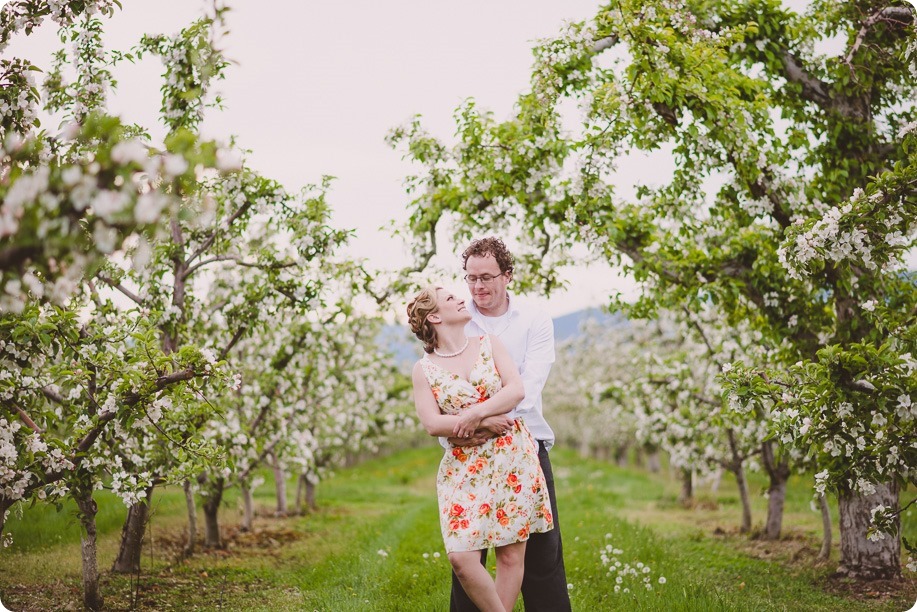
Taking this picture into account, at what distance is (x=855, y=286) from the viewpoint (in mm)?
7828

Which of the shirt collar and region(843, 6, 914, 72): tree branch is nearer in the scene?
the shirt collar

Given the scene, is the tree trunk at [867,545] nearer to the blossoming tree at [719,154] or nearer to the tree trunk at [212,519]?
the blossoming tree at [719,154]

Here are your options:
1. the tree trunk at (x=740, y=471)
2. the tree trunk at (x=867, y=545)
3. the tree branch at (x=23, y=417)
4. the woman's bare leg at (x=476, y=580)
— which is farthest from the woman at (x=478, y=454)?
the tree trunk at (x=740, y=471)

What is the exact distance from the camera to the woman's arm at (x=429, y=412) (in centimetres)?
451

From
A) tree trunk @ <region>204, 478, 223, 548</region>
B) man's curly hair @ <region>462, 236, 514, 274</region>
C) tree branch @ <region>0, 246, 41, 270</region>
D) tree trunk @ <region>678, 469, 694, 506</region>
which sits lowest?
tree trunk @ <region>678, 469, 694, 506</region>

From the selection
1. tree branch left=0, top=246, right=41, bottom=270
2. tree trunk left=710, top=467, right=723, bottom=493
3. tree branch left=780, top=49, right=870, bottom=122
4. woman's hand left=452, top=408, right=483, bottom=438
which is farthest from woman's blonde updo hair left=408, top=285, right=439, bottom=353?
tree trunk left=710, top=467, right=723, bottom=493

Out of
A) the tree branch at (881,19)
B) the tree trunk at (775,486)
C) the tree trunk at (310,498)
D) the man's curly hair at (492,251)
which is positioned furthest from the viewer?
the tree trunk at (310,498)

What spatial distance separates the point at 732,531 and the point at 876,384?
1015cm

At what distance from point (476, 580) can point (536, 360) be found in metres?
1.53

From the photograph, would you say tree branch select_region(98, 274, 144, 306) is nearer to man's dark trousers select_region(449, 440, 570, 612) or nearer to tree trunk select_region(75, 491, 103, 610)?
tree trunk select_region(75, 491, 103, 610)

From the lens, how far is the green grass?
270 inches

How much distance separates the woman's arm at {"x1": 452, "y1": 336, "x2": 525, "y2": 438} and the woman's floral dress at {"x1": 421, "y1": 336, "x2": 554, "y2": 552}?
0.23 ft

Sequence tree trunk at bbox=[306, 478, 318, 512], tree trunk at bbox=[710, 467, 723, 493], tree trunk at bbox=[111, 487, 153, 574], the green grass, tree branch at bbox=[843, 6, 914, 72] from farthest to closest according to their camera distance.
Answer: tree trunk at bbox=[306, 478, 318, 512]
tree trunk at bbox=[710, 467, 723, 493]
tree trunk at bbox=[111, 487, 153, 574]
tree branch at bbox=[843, 6, 914, 72]
the green grass

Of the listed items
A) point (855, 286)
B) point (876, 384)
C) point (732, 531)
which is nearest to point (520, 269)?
point (855, 286)
